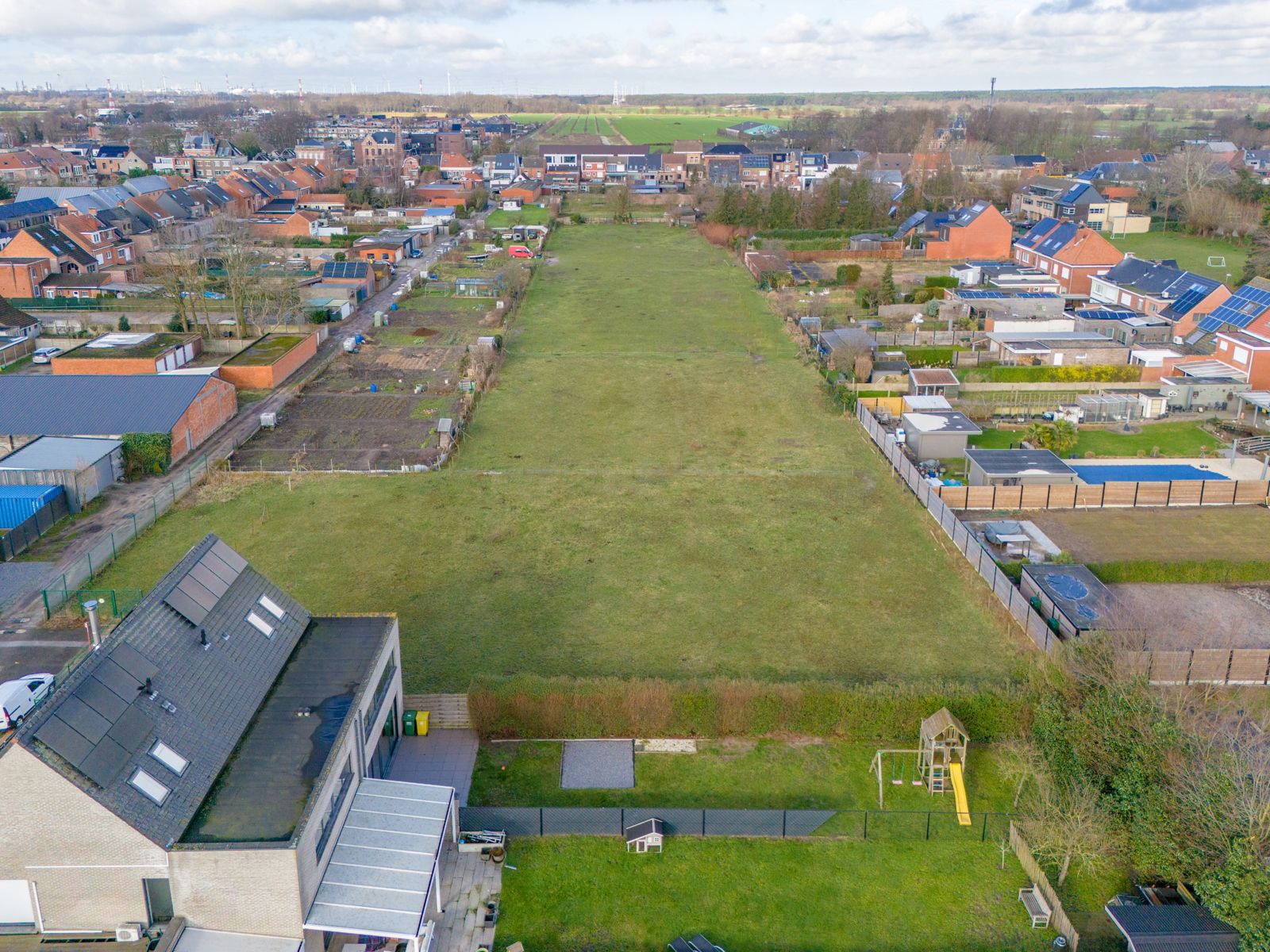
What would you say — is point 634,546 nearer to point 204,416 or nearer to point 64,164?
point 204,416

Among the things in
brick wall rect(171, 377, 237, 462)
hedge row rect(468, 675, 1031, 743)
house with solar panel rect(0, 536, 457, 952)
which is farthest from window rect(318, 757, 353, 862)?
brick wall rect(171, 377, 237, 462)

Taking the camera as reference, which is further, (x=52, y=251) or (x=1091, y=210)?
(x=1091, y=210)

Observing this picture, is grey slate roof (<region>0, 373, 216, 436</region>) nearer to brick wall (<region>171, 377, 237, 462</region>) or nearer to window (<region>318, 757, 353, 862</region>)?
brick wall (<region>171, 377, 237, 462</region>)

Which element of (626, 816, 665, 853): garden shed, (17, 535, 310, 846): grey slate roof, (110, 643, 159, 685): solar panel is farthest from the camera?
(626, 816, 665, 853): garden shed

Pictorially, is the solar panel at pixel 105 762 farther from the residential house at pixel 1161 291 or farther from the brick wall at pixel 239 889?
the residential house at pixel 1161 291

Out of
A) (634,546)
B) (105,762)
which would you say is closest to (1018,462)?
(634,546)

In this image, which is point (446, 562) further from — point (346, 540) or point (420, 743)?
point (420, 743)

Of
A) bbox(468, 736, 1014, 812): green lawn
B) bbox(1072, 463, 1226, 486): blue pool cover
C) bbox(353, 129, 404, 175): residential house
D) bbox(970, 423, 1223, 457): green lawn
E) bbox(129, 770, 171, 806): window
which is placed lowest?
bbox(970, 423, 1223, 457): green lawn
